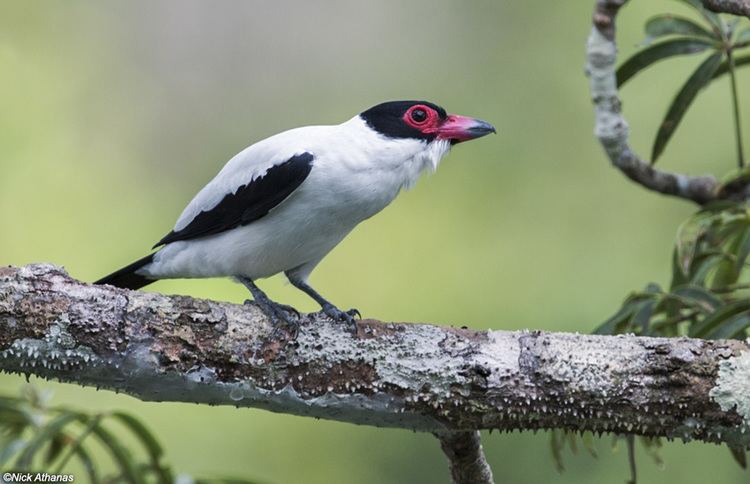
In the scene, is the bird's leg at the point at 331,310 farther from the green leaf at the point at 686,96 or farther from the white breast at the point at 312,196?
the green leaf at the point at 686,96

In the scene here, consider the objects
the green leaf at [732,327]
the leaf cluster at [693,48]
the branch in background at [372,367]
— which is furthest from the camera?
the leaf cluster at [693,48]

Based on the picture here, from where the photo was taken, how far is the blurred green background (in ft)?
23.1

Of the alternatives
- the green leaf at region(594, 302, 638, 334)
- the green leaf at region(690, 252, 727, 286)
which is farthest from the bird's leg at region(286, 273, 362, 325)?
the green leaf at region(690, 252, 727, 286)

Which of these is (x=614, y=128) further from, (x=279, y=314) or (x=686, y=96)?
(x=279, y=314)

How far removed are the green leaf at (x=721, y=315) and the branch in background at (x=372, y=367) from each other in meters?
0.55

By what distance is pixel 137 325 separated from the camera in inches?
108

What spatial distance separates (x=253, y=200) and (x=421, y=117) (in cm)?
68

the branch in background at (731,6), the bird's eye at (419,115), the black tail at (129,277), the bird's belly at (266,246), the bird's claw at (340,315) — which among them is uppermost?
the bird's eye at (419,115)

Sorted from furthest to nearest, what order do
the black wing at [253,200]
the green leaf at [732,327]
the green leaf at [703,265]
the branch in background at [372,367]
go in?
1. the green leaf at [703,265]
2. the black wing at [253,200]
3. the green leaf at [732,327]
4. the branch in background at [372,367]

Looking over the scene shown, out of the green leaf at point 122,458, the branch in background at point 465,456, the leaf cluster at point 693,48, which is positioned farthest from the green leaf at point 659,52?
the green leaf at point 122,458

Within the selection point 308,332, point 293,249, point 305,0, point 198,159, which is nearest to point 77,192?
point 198,159

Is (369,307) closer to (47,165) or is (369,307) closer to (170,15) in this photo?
(47,165)

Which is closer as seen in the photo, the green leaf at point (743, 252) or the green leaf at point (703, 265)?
the green leaf at point (743, 252)

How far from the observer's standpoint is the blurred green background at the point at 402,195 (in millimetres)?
7039
